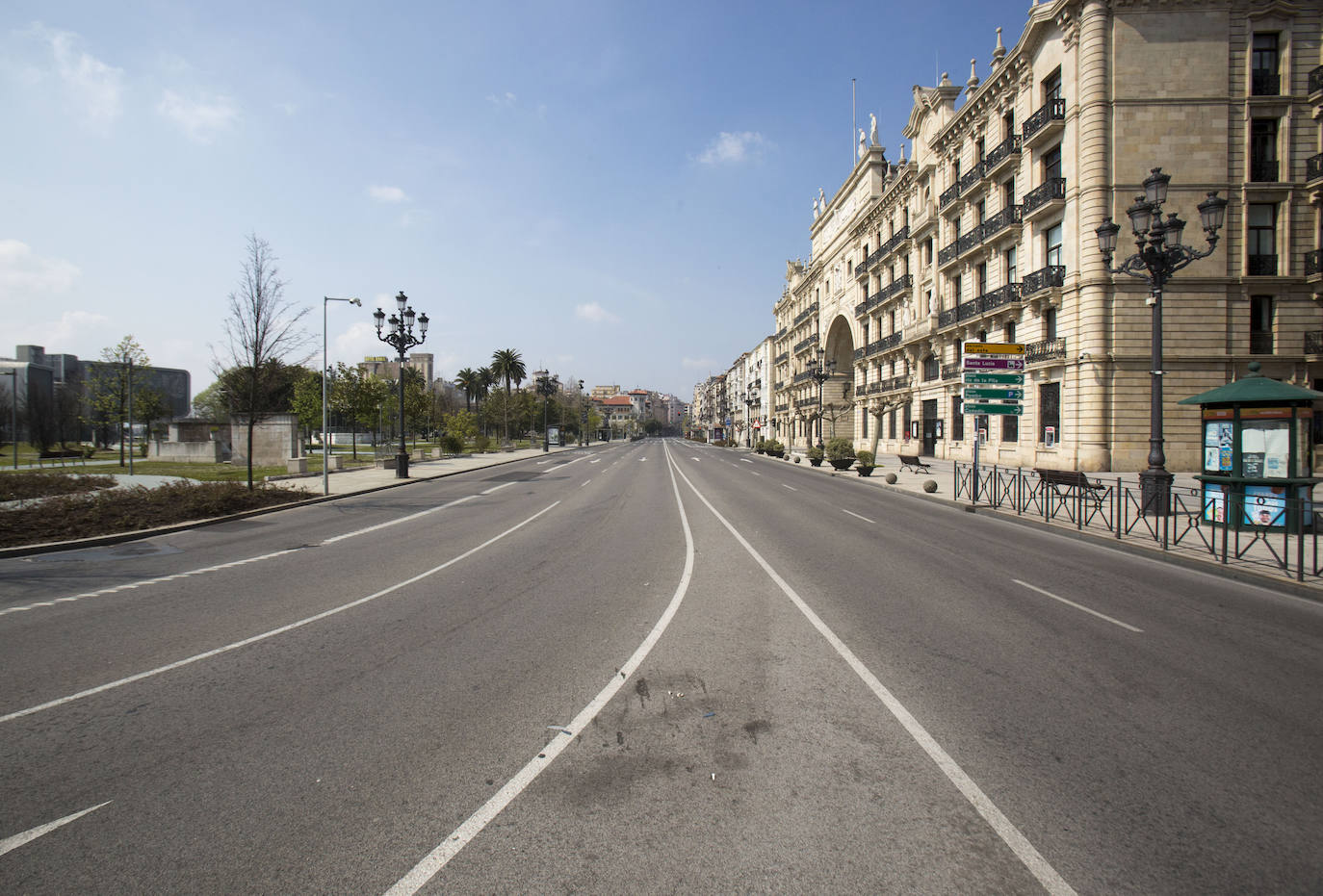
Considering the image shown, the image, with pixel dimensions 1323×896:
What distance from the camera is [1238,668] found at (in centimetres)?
509

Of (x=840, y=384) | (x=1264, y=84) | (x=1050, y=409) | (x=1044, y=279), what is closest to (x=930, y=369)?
(x=1050, y=409)

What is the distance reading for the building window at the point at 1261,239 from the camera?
25.5 metres

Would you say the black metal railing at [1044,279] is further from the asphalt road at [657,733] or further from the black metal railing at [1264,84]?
the asphalt road at [657,733]

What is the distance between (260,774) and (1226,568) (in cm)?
1220

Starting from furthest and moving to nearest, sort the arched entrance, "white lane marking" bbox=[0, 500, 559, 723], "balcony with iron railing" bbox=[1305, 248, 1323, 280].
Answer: the arched entrance < "balcony with iron railing" bbox=[1305, 248, 1323, 280] < "white lane marking" bbox=[0, 500, 559, 723]

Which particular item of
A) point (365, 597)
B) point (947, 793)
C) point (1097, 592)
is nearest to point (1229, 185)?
point (1097, 592)

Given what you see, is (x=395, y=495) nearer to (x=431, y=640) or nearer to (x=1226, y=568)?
(x=431, y=640)

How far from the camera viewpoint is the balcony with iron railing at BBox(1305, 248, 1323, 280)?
80.6ft

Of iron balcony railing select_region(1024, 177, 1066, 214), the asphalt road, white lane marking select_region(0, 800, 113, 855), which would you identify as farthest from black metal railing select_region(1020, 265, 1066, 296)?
white lane marking select_region(0, 800, 113, 855)

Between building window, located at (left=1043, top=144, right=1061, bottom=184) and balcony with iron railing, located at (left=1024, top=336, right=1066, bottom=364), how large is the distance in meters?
7.75

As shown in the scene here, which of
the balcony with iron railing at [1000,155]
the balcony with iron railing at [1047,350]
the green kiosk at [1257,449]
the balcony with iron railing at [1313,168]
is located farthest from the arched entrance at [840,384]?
the green kiosk at [1257,449]

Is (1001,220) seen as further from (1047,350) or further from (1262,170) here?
(1262,170)

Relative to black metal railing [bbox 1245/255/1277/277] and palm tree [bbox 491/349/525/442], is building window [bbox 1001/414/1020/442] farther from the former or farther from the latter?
palm tree [bbox 491/349/525/442]

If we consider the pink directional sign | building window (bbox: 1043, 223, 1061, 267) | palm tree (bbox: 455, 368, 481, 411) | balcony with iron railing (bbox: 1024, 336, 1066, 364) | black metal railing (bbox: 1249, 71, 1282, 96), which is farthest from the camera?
palm tree (bbox: 455, 368, 481, 411)
